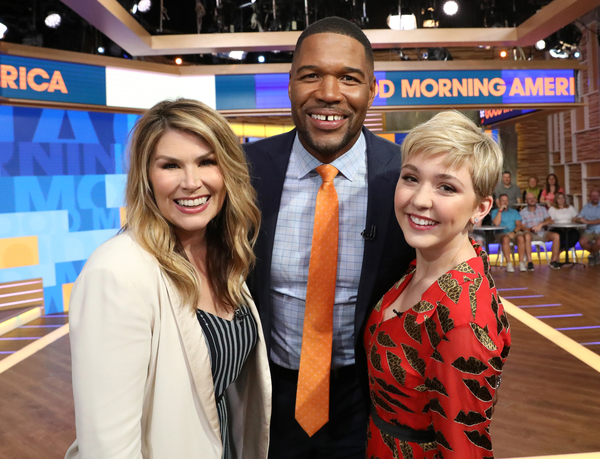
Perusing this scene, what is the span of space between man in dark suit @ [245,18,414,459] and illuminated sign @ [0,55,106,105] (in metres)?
4.38

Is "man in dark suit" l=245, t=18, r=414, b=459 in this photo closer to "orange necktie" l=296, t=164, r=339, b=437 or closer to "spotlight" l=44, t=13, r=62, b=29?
"orange necktie" l=296, t=164, r=339, b=437

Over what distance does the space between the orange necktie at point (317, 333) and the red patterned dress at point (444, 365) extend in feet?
0.81

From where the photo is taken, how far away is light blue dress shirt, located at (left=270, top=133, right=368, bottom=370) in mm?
1797

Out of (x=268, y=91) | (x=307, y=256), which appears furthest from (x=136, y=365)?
(x=268, y=91)

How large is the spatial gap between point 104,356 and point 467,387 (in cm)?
87

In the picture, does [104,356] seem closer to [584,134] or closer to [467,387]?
[467,387]

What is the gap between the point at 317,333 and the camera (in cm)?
175

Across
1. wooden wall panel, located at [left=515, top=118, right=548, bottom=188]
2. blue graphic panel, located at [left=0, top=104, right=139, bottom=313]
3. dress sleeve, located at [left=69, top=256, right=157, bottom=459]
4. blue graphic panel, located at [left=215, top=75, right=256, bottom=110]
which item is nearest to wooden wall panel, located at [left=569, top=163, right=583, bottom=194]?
wooden wall panel, located at [left=515, top=118, right=548, bottom=188]

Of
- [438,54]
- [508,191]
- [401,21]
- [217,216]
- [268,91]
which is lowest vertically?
[217,216]

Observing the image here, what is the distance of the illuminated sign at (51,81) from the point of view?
16.7 feet

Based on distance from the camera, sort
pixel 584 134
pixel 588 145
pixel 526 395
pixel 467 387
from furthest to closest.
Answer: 1. pixel 584 134
2. pixel 588 145
3. pixel 526 395
4. pixel 467 387

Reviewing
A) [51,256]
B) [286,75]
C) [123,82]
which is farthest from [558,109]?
→ [51,256]

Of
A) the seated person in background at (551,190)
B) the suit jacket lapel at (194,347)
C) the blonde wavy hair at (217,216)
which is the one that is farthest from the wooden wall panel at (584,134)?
the suit jacket lapel at (194,347)

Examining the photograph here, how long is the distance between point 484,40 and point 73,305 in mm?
5519
